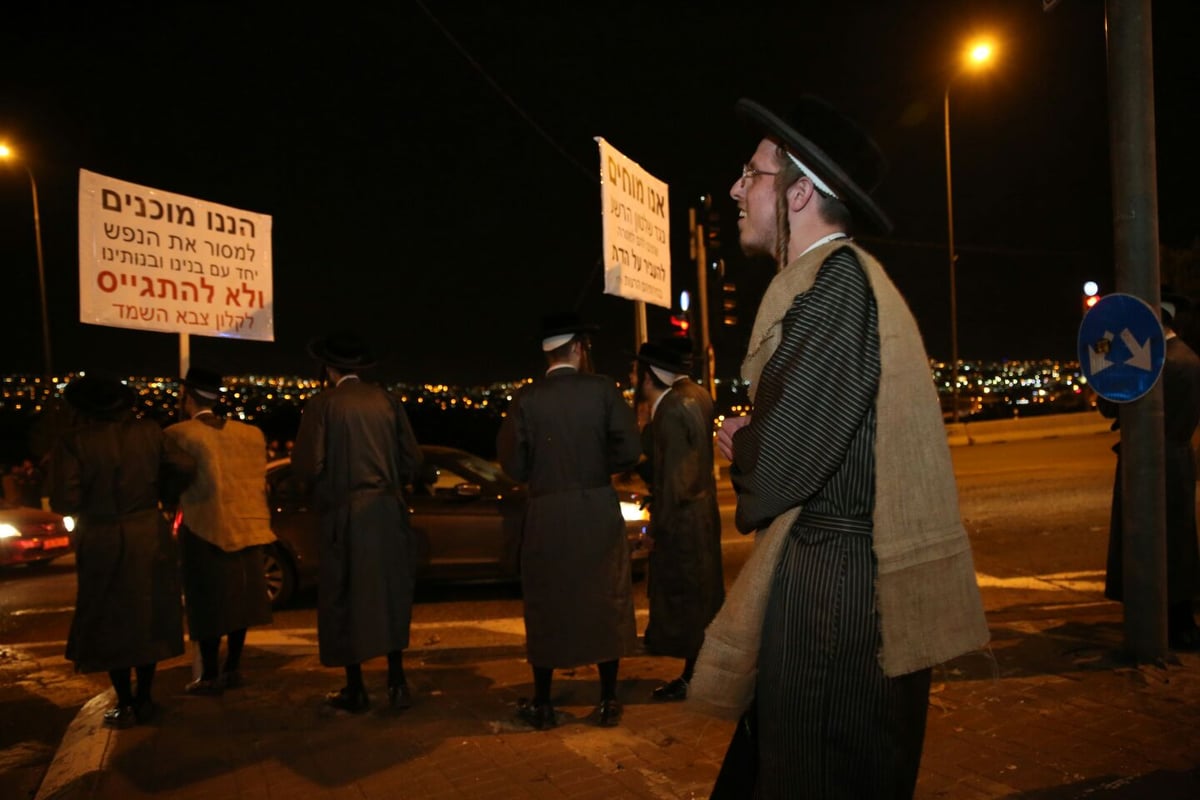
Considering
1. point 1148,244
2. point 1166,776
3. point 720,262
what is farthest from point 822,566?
point 720,262

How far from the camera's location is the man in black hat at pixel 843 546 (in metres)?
1.80

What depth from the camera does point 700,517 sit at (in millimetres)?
5484

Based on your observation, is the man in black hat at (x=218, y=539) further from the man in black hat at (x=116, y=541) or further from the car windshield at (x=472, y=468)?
the car windshield at (x=472, y=468)

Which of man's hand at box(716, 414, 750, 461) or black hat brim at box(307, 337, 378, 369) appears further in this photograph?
black hat brim at box(307, 337, 378, 369)

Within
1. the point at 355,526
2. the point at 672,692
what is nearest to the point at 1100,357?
the point at 672,692

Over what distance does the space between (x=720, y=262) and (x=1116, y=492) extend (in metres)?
9.93

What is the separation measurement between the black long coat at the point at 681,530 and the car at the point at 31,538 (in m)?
9.83

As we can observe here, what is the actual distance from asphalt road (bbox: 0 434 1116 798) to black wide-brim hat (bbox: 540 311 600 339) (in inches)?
115

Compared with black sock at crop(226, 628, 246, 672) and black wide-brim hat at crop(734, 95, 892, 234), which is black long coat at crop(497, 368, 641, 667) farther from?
black wide-brim hat at crop(734, 95, 892, 234)

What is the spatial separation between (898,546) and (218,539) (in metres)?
5.04

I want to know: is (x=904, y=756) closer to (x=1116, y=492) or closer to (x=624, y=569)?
(x=624, y=569)

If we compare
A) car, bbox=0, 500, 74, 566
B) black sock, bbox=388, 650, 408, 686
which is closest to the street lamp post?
car, bbox=0, 500, 74, 566

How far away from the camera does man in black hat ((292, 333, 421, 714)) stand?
5195 mm

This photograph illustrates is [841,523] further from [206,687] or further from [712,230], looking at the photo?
[712,230]
